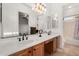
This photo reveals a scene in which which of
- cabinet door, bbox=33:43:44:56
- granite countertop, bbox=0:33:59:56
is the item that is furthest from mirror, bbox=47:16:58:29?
cabinet door, bbox=33:43:44:56

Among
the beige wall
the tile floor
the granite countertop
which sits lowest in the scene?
the tile floor

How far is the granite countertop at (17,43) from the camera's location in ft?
4.34

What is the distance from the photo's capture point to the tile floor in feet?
5.24

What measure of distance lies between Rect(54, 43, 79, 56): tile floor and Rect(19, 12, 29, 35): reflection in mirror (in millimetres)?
674

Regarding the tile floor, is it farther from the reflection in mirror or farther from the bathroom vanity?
the reflection in mirror

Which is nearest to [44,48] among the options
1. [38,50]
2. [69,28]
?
[38,50]

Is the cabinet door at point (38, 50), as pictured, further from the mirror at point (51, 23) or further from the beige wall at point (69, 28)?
the beige wall at point (69, 28)

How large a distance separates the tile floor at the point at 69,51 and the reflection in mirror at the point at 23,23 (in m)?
0.67

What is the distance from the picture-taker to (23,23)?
159 centimetres

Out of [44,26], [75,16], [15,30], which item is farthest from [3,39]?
[75,16]

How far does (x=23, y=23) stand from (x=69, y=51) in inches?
35.6

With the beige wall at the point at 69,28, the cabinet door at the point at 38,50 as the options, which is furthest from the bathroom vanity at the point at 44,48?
the beige wall at the point at 69,28

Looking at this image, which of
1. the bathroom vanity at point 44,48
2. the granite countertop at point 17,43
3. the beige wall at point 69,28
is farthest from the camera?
the beige wall at point 69,28

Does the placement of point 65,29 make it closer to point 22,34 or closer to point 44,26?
point 44,26
